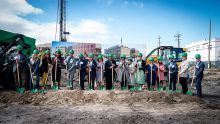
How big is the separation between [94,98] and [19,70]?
384cm

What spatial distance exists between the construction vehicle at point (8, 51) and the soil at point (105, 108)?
0.98 metres

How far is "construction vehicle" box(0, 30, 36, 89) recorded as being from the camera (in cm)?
922

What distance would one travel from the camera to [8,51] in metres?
10.2

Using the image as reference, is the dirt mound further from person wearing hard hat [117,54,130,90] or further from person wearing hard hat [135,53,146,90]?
person wearing hard hat [135,53,146,90]

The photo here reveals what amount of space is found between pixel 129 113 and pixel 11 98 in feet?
15.7

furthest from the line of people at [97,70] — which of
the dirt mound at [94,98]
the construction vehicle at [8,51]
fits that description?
the dirt mound at [94,98]

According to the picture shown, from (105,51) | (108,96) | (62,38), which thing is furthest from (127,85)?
(62,38)

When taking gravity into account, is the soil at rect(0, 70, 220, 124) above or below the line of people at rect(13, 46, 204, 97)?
below

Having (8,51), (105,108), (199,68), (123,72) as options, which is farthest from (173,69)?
(8,51)

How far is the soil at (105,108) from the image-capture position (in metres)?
5.49

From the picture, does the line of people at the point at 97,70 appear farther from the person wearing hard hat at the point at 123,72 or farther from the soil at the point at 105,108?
the soil at the point at 105,108

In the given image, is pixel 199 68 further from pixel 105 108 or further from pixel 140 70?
pixel 105 108

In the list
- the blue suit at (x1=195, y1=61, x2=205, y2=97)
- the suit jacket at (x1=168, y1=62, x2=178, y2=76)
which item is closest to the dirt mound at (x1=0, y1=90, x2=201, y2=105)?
the blue suit at (x1=195, y1=61, x2=205, y2=97)

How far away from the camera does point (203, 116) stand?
5.77 m
